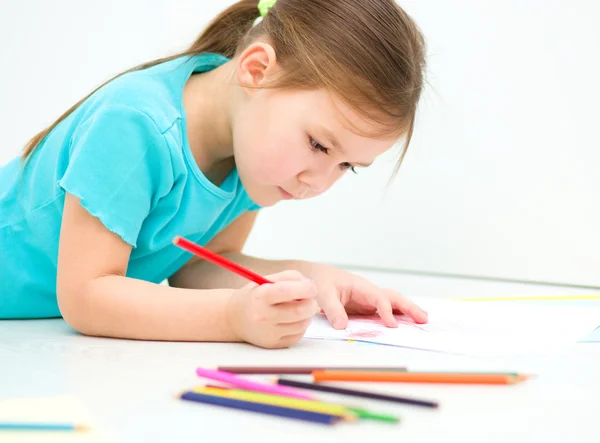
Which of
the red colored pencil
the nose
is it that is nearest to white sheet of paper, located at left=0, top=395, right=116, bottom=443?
the red colored pencil

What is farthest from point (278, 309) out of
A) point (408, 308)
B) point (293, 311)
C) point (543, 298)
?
point (543, 298)

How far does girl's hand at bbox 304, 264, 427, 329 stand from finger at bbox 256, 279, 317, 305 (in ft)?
0.45

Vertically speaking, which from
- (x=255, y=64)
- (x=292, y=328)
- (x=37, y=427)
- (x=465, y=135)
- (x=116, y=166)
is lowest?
(x=37, y=427)

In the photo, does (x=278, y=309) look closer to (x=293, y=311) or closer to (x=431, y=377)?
(x=293, y=311)

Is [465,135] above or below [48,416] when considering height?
above

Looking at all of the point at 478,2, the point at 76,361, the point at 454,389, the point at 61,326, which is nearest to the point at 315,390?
the point at 454,389

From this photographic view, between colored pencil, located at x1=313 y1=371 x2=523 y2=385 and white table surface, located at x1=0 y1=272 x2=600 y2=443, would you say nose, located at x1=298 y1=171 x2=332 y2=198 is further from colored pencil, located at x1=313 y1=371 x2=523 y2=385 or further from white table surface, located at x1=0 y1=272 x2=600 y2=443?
colored pencil, located at x1=313 y1=371 x2=523 y2=385

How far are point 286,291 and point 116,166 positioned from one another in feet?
0.74

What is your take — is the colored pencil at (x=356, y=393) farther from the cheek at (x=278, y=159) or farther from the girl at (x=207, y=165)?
the cheek at (x=278, y=159)

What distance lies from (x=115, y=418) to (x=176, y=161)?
384 mm

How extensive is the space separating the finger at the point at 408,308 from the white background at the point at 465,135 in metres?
0.59

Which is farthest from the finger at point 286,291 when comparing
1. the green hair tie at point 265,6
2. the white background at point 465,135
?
the white background at point 465,135

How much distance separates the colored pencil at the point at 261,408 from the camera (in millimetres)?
429

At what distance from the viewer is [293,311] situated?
66cm
